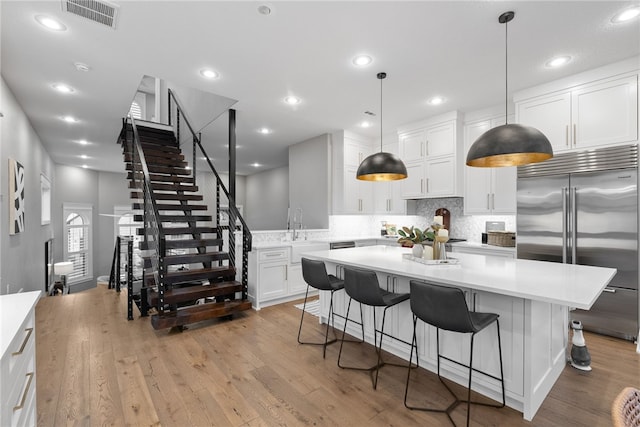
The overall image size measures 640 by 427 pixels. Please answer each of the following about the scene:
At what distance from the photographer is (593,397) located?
7.21 ft

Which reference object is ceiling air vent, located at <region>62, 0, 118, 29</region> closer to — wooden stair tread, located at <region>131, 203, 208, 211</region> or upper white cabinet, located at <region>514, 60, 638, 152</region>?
wooden stair tread, located at <region>131, 203, 208, 211</region>

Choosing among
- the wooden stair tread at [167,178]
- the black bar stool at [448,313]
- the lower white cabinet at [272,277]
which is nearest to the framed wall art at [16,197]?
the wooden stair tread at [167,178]

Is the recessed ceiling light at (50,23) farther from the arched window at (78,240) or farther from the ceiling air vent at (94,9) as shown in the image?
the arched window at (78,240)

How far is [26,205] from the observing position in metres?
4.48

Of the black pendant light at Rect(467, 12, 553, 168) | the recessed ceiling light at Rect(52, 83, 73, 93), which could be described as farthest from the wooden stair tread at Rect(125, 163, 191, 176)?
the black pendant light at Rect(467, 12, 553, 168)

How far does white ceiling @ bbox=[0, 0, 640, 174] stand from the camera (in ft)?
7.76

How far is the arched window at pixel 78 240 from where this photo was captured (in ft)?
28.4

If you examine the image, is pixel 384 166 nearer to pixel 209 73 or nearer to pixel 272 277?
pixel 209 73

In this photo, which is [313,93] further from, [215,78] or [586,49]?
[586,49]

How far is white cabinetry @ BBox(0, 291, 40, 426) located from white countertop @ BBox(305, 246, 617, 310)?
2.16 meters

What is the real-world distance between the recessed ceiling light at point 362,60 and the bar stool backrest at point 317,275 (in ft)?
6.83

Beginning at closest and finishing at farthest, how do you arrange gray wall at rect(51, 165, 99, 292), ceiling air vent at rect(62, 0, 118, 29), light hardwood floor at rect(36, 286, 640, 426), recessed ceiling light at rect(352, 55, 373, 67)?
1. light hardwood floor at rect(36, 286, 640, 426)
2. ceiling air vent at rect(62, 0, 118, 29)
3. recessed ceiling light at rect(352, 55, 373, 67)
4. gray wall at rect(51, 165, 99, 292)

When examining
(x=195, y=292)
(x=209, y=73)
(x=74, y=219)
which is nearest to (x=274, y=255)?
(x=195, y=292)

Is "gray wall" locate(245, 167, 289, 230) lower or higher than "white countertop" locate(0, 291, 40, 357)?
higher
